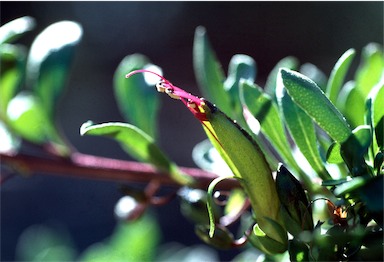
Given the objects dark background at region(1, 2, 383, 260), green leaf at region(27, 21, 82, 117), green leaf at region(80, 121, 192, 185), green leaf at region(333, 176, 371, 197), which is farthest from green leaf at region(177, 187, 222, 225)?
dark background at region(1, 2, 383, 260)

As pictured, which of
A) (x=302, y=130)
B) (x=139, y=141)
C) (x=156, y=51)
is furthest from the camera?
(x=156, y=51)

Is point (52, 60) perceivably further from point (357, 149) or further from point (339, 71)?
point (357, 149)

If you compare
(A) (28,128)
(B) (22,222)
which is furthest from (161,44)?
(A) (28,128)

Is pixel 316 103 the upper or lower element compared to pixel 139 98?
upper

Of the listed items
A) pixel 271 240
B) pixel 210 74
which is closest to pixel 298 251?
pixel 271 240

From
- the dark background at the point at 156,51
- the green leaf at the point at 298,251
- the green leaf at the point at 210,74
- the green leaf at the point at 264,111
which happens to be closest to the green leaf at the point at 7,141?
the green leaf at the point at 210,74

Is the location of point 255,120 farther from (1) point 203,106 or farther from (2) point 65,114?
(2) point 65,114
